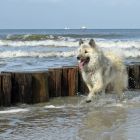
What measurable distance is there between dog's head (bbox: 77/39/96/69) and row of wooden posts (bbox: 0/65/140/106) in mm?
1213

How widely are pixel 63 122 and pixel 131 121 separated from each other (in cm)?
119

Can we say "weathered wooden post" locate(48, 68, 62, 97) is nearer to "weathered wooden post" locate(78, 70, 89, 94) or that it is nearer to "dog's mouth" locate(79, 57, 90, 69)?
"weathered wooden post" locate(78, 70, 89, 94)

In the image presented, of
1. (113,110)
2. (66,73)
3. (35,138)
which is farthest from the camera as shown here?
(66,73)

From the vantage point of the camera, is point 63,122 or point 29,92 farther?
point 29,92

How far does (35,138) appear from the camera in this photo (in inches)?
259

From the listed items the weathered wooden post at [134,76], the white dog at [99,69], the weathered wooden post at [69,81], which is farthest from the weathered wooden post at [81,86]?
the weathered wooden post at [134,76]

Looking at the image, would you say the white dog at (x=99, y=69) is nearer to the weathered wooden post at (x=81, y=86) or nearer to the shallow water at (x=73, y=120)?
the shallow water at (x=73, y=120)

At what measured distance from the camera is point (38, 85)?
1026 centimetres

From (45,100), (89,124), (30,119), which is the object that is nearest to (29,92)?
(45,100)

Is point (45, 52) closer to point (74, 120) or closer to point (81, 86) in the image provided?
point (81, 86)

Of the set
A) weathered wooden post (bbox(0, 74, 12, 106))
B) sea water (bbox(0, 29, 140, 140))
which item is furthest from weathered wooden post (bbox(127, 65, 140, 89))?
weathered wooden post (bbox(0, 74, 12, 106))

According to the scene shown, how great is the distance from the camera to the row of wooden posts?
976 cm

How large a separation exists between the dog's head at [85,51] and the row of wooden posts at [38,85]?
121 cm

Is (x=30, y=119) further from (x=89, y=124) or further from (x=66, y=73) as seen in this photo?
(x=66, y=73)
